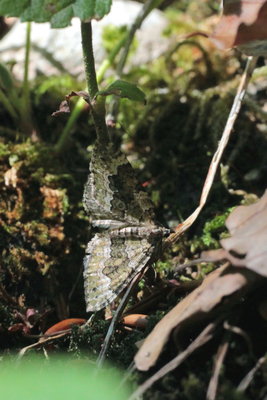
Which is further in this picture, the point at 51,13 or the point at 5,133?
the point at 5,133

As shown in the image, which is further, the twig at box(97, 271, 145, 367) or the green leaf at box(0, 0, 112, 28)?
the green leaf at box(0, 0, 112, 28)

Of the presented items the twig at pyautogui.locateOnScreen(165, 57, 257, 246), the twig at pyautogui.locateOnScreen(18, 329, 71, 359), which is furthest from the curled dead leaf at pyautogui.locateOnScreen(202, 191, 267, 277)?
the twig at pyautogui.locateOnScreen(18, 329, 71, 359)

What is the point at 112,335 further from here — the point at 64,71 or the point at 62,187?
the point at 64,71

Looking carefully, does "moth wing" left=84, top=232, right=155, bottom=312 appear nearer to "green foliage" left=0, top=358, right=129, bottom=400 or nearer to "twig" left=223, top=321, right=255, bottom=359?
"twig" left=223, top=321, right=255, bottom=359

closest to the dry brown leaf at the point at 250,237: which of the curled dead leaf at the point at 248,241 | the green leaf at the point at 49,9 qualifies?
the curled dead leaf at the point at 248,241

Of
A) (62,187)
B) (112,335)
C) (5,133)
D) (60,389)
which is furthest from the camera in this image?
(5,133)

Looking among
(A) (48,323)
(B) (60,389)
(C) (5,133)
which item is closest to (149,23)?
(C) (5,133)

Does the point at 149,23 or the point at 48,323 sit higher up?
the point at 149,23

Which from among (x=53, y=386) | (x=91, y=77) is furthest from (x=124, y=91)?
(x=53, y=386)
